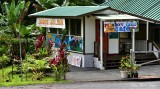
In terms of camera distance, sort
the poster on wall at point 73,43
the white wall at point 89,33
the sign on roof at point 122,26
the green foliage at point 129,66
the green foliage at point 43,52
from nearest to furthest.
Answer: the green foliage at point 129,66
the sign on roof at point 122,26
the green foliage at point 43,52
the white wall at point 89,33
the poster on wall at point 73,43

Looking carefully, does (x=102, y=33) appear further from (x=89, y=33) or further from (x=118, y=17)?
(x=118, y=17)

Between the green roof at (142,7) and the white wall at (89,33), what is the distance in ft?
8.65

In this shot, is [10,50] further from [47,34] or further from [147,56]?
[147,56]

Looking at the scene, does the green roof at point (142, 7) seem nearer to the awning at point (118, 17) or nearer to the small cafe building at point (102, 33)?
the small cafe building at point (102, 33)

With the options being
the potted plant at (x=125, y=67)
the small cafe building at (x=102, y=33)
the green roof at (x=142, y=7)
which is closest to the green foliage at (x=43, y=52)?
the small cafe building at (x=102, y=33)

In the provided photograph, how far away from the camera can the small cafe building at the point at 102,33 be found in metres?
23.4

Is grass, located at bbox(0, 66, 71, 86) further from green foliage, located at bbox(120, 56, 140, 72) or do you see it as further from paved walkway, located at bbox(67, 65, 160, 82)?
green foliage, located at bbox(120, 56, 140, 72)

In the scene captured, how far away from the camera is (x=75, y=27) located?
25.8 metres

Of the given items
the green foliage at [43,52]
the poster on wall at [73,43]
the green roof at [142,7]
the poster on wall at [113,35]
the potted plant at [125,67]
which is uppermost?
the green roof at [142,7]

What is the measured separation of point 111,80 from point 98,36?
5.24m

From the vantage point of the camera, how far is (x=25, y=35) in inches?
1127

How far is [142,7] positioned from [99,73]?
27.0ft

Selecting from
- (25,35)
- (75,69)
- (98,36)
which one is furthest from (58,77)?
(25,35)

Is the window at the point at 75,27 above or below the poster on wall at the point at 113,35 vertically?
above
